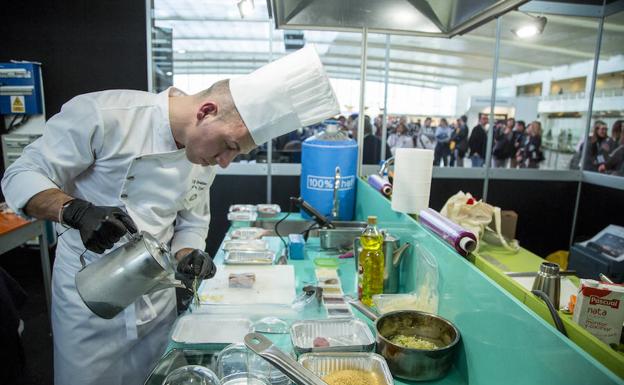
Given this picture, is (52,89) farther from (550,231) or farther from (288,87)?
(550,231)

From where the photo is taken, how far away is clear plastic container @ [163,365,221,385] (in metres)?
0.88

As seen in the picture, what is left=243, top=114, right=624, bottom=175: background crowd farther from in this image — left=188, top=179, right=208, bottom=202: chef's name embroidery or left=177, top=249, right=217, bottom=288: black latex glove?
left=177, top=249, right=217, bottom=288: black latex glove

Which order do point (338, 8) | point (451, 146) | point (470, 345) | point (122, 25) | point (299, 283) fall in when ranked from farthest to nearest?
point (451, 146), point (122, 25), point (338, 8), point (299, 283), point (470, 345)

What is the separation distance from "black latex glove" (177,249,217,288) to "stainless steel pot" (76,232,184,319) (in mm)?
212

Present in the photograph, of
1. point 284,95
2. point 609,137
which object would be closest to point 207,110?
point 284,95

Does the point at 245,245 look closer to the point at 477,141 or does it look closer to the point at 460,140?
the point at 477,141

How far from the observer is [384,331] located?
1170 mm

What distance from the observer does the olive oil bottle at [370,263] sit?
4.95ft

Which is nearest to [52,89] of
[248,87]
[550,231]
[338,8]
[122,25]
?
[122,25]

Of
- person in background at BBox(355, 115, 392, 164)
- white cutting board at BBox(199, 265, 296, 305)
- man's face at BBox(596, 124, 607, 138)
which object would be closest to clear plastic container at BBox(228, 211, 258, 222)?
white cutting board at BBox(199, 265, 296, 305)

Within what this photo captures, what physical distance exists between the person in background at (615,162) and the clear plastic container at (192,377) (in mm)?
5161

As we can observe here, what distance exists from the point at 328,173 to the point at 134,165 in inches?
54.0

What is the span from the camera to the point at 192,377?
2.93ft

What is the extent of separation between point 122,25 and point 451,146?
6198mm
